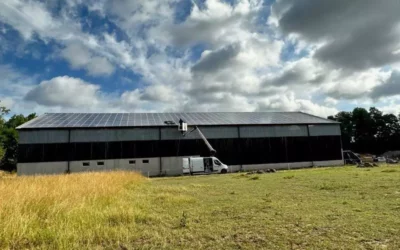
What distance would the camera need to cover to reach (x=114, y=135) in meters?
37.9

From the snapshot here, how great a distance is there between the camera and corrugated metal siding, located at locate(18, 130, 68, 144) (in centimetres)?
3544

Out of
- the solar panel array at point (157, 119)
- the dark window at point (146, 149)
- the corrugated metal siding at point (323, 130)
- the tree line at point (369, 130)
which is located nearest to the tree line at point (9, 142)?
the solar panel array at point (157, 119)

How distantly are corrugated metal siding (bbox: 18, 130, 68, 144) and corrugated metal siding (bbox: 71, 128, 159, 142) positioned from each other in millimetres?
1193

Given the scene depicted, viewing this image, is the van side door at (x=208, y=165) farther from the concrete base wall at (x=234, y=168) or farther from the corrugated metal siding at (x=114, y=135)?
the corrugated metal siding at (x=114, y=135)

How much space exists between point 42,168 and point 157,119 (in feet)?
54.0

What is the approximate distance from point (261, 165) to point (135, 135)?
1836 cm

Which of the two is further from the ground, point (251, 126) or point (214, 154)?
point (251, 126)

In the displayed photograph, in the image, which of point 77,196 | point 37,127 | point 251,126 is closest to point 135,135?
point 37,127

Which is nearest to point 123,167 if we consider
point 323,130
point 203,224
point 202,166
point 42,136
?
point 202,166

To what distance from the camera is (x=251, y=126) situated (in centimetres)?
4256

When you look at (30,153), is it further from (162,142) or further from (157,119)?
(157,119)

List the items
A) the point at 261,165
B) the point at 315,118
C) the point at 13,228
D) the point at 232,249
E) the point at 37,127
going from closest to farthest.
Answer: the point at 232,249, the point at 13,228, the point at 37,127, the point at 261,165, the point at 315,118

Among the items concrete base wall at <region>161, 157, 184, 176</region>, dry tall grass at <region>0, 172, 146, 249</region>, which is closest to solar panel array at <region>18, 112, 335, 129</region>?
concrete base wall at <region>161, 157, 184, 176</region>

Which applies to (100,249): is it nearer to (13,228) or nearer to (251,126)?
(13,228)
